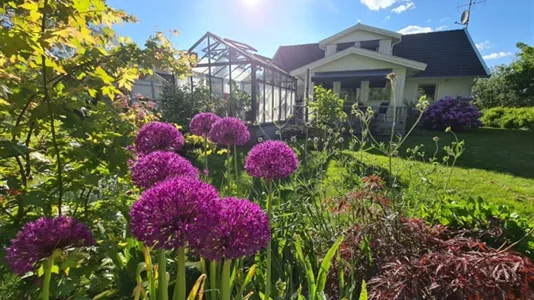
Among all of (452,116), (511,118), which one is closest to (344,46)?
(452,116)

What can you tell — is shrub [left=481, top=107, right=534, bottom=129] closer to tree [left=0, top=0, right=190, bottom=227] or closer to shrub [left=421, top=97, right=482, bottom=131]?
shrub [left=421, top=97, right=482, bottom=131]

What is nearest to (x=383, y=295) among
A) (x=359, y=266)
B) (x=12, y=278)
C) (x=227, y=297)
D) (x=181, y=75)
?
(x=359, y=266)

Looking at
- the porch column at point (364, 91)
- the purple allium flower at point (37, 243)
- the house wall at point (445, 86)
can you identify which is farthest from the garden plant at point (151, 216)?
the house wall at point (445, 86)

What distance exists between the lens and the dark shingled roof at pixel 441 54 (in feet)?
44.5

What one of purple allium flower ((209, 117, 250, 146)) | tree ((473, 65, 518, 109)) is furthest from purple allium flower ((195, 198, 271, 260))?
tree ((473, 65, 518, 109))

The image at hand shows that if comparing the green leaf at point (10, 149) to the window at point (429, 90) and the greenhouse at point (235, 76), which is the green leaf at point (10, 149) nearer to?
the greenhouse at point (235, 76)

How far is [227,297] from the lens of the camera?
822mm

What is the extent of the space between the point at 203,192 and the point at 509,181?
19.4ft

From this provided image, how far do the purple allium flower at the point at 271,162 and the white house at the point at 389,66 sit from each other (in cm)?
1183

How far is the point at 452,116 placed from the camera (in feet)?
36.3

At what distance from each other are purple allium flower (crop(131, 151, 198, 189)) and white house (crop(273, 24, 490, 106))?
12219mm

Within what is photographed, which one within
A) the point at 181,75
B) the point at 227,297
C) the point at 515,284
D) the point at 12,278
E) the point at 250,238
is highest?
the point at 181,75

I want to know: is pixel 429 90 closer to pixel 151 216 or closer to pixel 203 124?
pixel 203 124

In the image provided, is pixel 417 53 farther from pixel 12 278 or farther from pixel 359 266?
pixel 12 278
